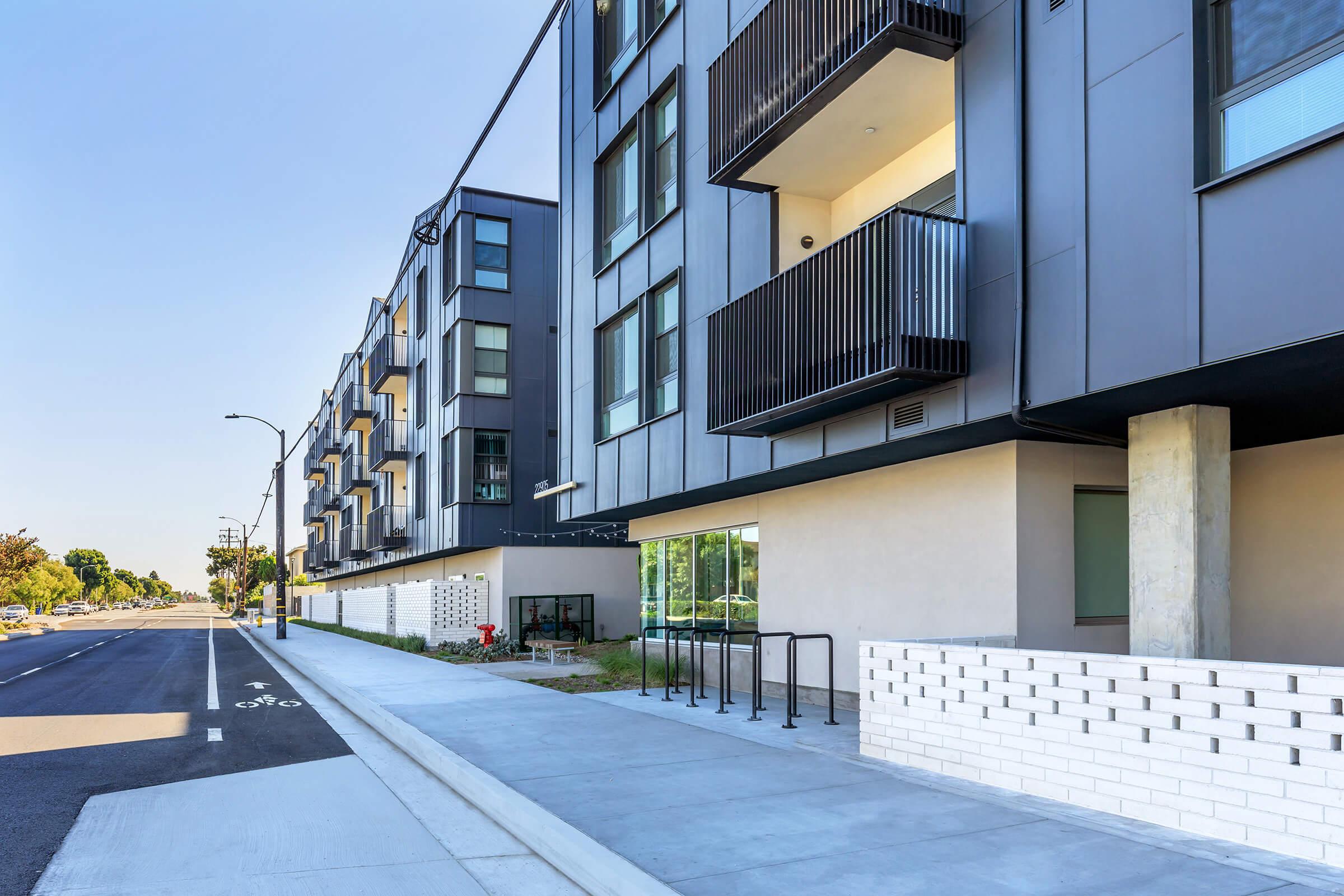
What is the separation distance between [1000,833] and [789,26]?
8.94 meters

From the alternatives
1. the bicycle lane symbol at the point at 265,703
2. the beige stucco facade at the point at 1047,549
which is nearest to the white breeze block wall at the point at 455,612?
Answer: the bicycle lane symbol at the point at 265,703

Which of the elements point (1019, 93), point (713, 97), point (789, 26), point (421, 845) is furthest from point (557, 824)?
point (713, 97)

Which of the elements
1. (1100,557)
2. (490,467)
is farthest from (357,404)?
(1100,557)

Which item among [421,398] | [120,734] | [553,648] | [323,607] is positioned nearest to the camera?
[120,734]

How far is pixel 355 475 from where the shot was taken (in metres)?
51.3

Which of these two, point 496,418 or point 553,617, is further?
point 496,418

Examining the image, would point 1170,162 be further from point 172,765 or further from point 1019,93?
point 172,765

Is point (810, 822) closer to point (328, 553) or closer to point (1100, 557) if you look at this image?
point (1100, 557)

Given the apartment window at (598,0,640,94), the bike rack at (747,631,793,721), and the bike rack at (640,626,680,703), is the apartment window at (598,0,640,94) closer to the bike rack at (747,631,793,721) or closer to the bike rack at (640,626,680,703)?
the bike rack at (640,626,680,703)

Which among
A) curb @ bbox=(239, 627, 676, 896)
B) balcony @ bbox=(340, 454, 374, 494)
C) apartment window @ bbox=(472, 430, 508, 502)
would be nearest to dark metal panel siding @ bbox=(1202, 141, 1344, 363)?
curb @ bbox=(239, 627, 676, 896)

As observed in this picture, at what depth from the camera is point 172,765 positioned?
1000 cm

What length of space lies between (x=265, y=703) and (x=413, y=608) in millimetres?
14701

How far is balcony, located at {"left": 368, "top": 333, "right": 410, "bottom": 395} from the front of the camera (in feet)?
129

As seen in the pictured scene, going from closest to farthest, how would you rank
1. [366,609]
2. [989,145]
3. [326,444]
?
[989,145] < [366,609] < [326,444]
